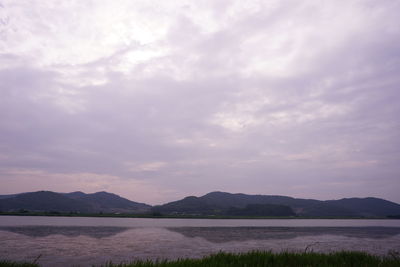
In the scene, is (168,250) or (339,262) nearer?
(339,262)

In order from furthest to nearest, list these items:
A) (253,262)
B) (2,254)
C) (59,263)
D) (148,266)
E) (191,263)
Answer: (2,254), (59,263), (253,262), (191,263), (148,266)

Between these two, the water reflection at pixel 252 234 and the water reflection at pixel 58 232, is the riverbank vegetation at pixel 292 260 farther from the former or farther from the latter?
the water reflection at pixel 58 232

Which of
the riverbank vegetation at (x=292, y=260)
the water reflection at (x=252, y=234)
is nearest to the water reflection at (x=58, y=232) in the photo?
the water reflection at (x=252, y=234)

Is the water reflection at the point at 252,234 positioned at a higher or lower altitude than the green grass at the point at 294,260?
lower

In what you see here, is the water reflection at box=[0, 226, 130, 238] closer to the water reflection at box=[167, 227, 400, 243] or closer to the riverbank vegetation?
the water reflection at box=[167, 227, 400, 243]

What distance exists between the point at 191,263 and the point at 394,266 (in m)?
11.6

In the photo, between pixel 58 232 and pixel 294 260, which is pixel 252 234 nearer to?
pixel 58 232

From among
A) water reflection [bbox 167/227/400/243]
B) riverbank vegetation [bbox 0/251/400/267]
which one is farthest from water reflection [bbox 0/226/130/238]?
riverbank vegetation [bbox 0/251/400/267]

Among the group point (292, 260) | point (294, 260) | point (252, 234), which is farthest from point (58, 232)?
point (294, 260)

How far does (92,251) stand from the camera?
103 ft

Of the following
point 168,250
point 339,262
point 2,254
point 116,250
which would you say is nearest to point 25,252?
point 2,254

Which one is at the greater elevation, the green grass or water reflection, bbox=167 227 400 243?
the green grass

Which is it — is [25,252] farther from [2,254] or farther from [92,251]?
[92,251]

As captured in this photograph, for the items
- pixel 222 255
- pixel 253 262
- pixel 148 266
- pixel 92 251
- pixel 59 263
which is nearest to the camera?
pixel 148 266
